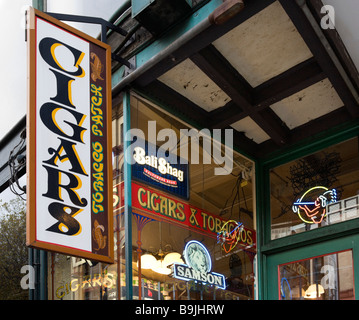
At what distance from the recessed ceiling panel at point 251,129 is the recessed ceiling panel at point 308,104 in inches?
14.1

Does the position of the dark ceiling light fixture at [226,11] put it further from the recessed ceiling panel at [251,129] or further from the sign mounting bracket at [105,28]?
the recessed ceiling panel at [251,129]

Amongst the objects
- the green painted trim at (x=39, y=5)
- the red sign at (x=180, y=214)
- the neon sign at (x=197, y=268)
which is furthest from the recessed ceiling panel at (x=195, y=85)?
the green painted trim at (x=39, y=5)

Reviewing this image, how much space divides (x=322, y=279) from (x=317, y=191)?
117 cm

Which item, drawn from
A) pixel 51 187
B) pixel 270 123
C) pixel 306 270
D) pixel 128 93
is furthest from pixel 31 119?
pixel 306 270

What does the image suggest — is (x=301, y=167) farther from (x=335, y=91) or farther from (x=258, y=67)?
(x=258, y=67)

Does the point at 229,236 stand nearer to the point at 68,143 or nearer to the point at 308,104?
the point at 308,104

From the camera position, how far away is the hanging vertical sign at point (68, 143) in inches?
235

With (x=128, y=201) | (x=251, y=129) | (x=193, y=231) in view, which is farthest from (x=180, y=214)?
(x=251, y=129)

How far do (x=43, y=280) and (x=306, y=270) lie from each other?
333 cm

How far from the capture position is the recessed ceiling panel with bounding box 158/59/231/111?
7.51m

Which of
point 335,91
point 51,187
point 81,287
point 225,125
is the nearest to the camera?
point 51,187

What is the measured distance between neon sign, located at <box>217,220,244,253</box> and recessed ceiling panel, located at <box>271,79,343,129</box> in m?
1.54

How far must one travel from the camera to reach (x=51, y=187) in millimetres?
6055

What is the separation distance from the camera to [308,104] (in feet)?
26.7
